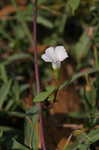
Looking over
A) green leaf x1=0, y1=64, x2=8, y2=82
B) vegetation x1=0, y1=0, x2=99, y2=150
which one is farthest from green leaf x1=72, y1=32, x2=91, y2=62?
green leaf x1=0, y1=64, x2=8, y2=82

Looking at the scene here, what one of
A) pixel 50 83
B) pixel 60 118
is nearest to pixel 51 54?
pixel 60 118

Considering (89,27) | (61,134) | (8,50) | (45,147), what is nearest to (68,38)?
(89,27)

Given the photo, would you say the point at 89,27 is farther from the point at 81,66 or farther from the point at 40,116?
the point at 40,116

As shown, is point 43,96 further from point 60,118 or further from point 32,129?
point 60,118

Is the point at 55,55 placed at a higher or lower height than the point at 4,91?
higher

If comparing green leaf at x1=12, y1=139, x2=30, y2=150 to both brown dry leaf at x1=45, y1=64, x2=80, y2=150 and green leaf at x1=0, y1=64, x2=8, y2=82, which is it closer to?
brown dry leaf at x1=45, y1=64, x2=80, y2=150

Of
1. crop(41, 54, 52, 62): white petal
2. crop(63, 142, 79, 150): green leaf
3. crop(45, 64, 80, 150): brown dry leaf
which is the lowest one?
crop(45, 64, 80, 150): brown dry leaf

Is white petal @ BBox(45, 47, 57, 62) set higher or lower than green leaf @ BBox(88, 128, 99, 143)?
higher

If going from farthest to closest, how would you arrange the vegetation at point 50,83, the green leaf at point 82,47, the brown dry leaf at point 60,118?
1. the green leaf at point 82,47
2. the brown dry leaf at point 60,118
3. the vegetation at point 50,83

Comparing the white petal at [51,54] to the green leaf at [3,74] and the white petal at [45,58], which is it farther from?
the green leaf at [3,74]

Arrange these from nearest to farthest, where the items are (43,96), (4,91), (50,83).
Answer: (43,96), (4,91), (50,83)

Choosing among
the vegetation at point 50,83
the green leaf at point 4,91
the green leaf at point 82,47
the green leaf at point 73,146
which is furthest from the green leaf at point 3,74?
the green leaf at point 73,146
